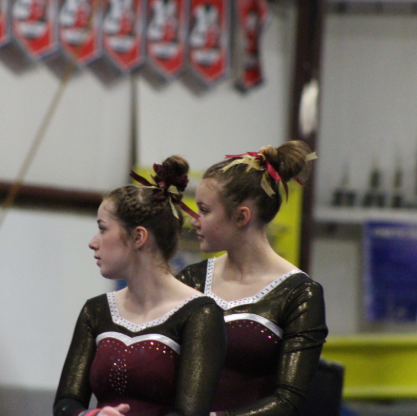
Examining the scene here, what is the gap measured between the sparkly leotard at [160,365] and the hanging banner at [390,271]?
3253 millimetres

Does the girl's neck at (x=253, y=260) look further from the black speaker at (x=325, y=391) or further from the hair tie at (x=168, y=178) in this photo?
the black speaker at (x=325, y=391)

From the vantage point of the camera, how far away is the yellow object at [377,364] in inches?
169

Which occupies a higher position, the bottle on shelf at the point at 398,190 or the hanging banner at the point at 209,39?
the hanging banner at the point at 209,39

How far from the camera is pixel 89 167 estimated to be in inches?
161

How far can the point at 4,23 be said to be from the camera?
12.5ft

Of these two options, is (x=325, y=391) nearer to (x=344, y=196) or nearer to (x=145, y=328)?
(x=145, y=328)

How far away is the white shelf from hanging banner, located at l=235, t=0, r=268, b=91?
0.93m

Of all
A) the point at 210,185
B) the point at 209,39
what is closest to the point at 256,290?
the point at 210,185

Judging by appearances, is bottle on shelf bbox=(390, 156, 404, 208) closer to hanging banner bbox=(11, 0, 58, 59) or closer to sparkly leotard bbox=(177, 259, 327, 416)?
hanging banner bbox=(11, 0, 58, 59)

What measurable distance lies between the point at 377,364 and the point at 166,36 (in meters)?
2.40

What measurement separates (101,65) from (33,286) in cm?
132

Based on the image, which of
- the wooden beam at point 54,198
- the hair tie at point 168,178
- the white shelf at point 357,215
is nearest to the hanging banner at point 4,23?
the wooden beam at point 54,198

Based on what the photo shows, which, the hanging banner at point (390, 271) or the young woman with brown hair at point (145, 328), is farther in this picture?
the hanging banner at point (390, 271)

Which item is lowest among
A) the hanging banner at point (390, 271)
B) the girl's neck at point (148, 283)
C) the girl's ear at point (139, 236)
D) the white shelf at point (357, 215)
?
the hanging banner at point (390, 271)
